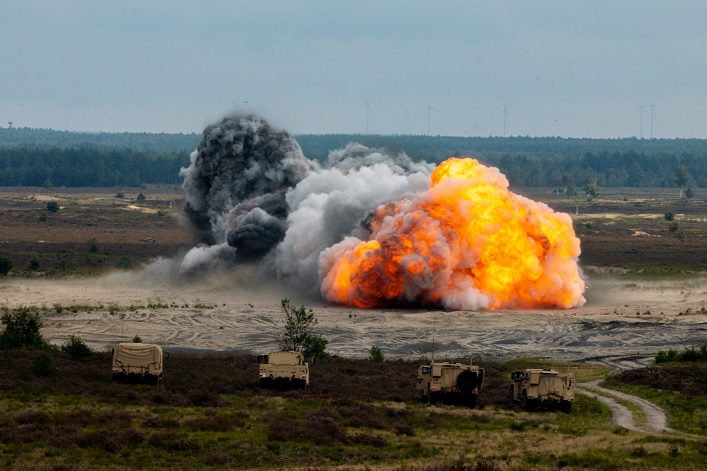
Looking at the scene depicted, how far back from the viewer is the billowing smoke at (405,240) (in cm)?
10788

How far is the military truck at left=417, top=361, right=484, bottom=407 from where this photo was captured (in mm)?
60969

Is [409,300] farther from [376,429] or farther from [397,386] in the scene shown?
[376,429]

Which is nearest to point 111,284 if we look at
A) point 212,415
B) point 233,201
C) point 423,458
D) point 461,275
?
point 233,201

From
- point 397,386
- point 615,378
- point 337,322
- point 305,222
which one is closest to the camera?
point 397,386

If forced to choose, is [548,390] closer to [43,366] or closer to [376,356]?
[376,356]

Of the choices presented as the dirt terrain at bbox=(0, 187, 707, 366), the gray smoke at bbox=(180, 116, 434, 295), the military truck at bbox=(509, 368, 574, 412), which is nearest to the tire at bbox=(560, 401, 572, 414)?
the military truck at bbox=(509, 368, 574, 412)

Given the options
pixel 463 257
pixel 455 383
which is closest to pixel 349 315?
pixel 463 257

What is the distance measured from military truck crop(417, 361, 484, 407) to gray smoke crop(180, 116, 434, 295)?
54.9 metres

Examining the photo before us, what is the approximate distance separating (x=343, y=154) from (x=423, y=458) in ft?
326

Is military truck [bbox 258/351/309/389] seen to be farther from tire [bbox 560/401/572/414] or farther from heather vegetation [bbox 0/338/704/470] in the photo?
tire [bbox 560/401/572/414]

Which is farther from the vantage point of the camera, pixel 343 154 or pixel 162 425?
pixel 343 154

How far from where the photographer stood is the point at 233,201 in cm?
13750

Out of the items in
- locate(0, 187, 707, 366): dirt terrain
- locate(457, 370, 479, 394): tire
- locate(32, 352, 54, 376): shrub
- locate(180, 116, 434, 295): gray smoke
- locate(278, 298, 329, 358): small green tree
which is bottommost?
locate(0, 187, 707, 366): dirt terrain

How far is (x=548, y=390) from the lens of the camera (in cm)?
6059
